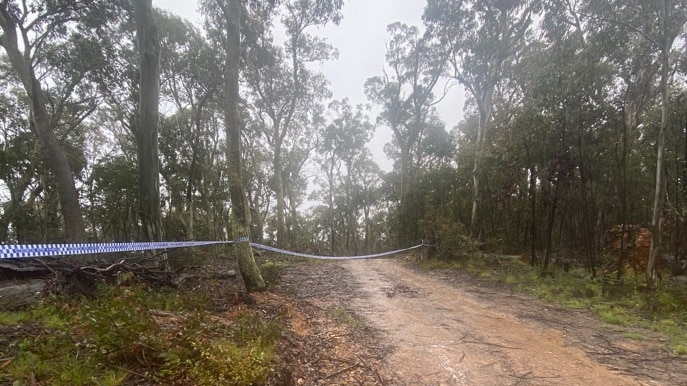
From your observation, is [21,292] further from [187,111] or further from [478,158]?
[187,111]

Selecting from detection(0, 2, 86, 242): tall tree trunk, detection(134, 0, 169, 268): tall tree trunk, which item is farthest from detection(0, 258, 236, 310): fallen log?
detection(0, 2, 86, 242): tall tree trunk

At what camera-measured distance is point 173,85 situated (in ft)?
61.6

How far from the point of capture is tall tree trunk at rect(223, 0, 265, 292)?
665 centimetres

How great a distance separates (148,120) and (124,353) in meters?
6.69

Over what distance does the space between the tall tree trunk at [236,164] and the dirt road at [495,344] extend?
4.36 feet

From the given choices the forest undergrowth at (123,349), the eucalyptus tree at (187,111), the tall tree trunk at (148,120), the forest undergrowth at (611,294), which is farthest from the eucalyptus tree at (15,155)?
the forest undergrowth at (611,294)

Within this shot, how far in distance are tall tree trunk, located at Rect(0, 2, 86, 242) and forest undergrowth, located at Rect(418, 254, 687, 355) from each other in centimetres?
1121

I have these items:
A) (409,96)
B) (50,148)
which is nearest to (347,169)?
(409,96)

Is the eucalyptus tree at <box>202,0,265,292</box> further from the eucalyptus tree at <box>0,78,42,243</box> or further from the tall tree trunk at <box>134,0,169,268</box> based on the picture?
the eucalyptus tree at <box>0,78,42,243</box>

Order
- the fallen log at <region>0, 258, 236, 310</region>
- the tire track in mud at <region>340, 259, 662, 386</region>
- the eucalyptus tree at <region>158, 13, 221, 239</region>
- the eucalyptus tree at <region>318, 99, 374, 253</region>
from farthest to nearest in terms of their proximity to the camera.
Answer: the eucalyptus tree at <region>318, 99, 374, 253</region> < the eucalyptus tree at <region>158, 13, 221, 239</region> < the fallen log at <region>0, 258, 236, 310</region> < the tire track in mud at <region>340, 259, 662, 386</region>

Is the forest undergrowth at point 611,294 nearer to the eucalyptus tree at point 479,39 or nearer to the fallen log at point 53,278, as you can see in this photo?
the eucalyptus tree at point 479,39

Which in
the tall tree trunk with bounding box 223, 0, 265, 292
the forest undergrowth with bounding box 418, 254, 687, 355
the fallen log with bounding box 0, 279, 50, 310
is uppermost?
the tall tree trunk with bounding box 223, 0, 265, 292

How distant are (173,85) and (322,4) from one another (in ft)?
38.1

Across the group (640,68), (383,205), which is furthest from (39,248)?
(383,205)
